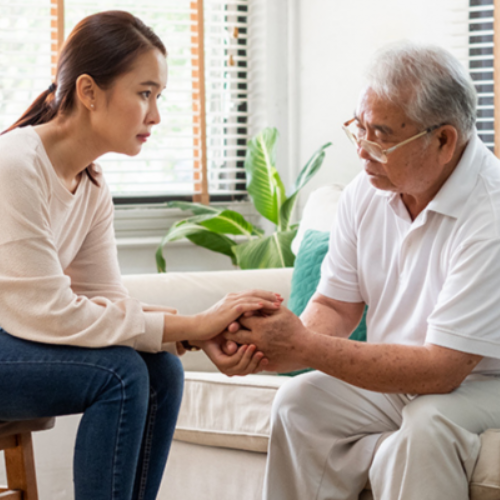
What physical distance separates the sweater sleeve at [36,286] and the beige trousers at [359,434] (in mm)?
404

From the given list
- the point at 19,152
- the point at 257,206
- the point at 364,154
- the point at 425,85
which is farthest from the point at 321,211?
the point at 19,152

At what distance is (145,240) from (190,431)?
1.66 m

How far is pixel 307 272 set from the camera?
2.18 metres

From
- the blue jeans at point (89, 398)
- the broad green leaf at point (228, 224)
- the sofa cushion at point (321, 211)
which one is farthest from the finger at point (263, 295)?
the broad green leaf at point (228, 224)

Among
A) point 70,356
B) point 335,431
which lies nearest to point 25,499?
point 70,356

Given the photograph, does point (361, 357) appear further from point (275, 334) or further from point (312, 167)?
point (312, 167)

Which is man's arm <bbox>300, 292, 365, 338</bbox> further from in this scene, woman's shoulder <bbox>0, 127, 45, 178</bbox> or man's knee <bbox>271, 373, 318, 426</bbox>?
woman's shoulder <bbox>0, 127, 45, 178</bbox>

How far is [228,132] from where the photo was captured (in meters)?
3.82

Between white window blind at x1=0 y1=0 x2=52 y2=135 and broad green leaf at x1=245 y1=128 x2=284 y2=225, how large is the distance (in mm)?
1003

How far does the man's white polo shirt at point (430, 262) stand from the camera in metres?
1.39

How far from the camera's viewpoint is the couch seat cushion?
1.84 metres

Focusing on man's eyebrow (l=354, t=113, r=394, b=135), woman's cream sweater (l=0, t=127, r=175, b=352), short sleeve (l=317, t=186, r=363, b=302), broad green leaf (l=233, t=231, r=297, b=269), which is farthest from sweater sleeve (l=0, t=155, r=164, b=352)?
broad green leaf (l=233, t=231, r=297, b=269)

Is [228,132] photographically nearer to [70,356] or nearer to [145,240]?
[145,240]

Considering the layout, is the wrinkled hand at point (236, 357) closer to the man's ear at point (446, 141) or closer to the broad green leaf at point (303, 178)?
the man's ear at point (446, 141)
